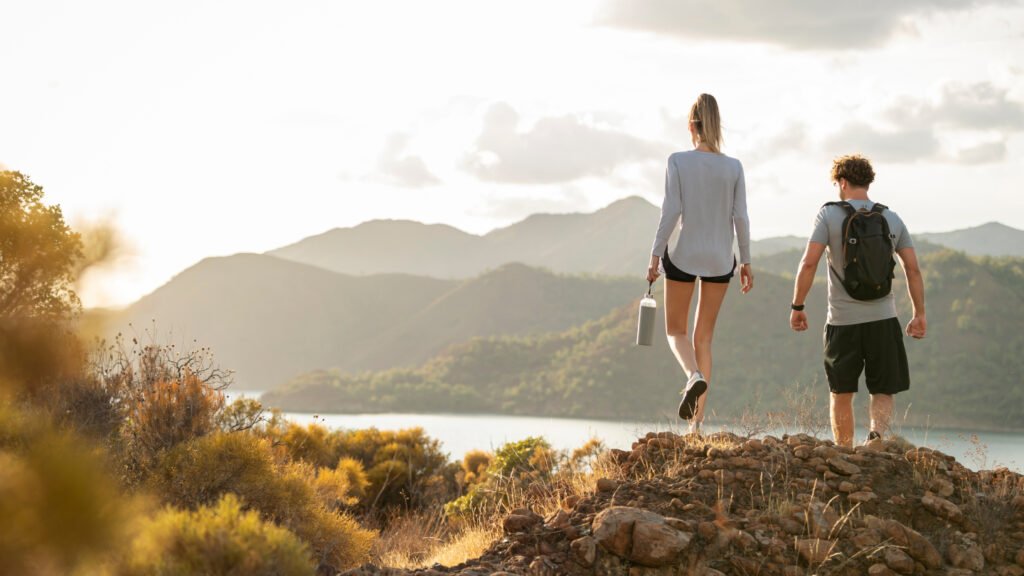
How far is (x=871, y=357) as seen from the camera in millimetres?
6383

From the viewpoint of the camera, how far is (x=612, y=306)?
11944cm

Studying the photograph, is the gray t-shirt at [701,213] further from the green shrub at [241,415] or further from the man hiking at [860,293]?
the green shrub at [241,415]

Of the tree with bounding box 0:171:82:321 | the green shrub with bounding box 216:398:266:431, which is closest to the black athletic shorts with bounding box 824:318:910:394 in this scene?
the green shrub with bounding box 216:398:266:431

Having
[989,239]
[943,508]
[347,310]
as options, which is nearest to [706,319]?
[943,508]

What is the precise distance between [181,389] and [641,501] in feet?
12.3

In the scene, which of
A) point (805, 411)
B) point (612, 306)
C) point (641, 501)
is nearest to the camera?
point (641, 501)

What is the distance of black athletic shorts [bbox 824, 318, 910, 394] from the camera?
635 centimetres

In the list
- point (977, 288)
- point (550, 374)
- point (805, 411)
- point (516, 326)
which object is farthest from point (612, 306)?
point (805, 411)

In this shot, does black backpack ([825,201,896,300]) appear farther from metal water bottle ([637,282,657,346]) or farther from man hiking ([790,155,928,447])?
metal water bottle ([637,282,657,346])

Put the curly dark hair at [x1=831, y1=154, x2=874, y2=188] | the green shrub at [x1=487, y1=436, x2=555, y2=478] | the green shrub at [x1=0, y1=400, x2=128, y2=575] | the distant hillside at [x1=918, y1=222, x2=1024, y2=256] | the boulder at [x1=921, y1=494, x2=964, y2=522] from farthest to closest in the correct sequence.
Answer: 1. the distant hillside at [x1=918, y1=222, x2=1024, y2=256]
2. the green shrub at [x1=487, y1=436, x2=555, y2=478]
3. the curly dark hair at [x1=831, y1=154, x2=874, y2=188]
4. the boulder at [x1=921, y1=494, x2=964, y2=522]
5. the green shrub at [x1=0, y1=400, x2=128, y2=575]

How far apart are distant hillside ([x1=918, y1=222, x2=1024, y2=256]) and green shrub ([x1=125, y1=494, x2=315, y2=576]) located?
16135 centimetres

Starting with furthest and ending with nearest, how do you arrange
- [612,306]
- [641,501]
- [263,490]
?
[612,306]
[263,490]
[641,501]

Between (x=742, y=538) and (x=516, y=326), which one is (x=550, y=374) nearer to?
(x=516, y=326)

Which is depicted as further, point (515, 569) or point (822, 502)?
point (822, 502)
